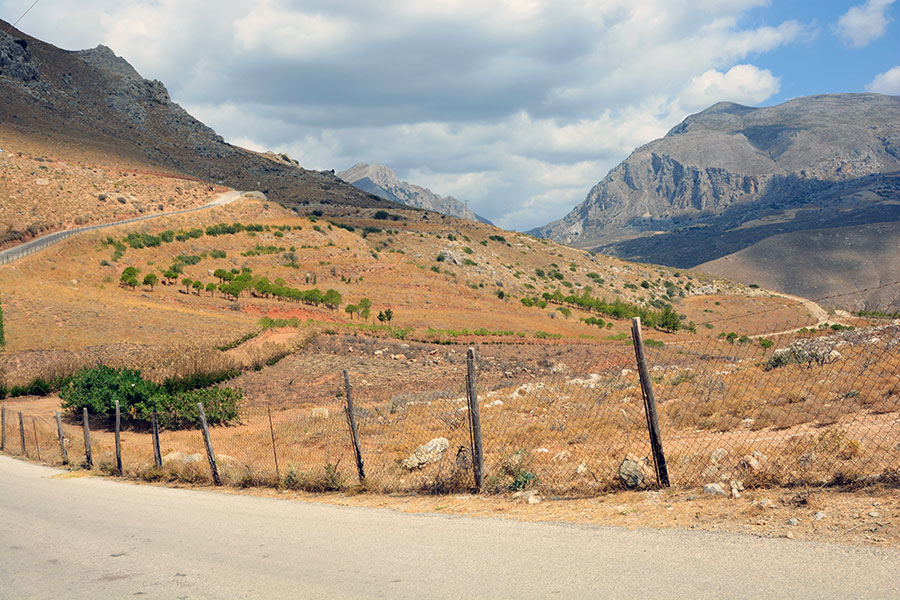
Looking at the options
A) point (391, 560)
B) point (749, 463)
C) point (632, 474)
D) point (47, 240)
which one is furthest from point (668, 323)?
point (47, 240)

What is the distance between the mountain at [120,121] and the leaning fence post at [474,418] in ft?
327

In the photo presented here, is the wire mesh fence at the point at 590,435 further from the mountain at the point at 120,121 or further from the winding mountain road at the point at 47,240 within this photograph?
the mountain at the point at 120,121

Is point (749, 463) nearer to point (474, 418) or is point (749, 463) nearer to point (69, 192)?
point (474, 418)

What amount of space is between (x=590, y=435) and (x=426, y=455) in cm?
349

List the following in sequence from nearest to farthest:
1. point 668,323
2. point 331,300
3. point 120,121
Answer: point 331,300
point 668,323
point 120,121

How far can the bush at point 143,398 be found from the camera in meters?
22.4

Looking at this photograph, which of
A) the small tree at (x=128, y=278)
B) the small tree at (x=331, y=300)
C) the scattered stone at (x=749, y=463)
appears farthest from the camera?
the small tree at (x=331, y=300)

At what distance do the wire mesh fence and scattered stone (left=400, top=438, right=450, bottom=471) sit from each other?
3 centimetres

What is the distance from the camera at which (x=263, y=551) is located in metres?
7.39

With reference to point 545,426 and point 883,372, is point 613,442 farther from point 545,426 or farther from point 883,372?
point 883,372

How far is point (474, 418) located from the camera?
8.71 m

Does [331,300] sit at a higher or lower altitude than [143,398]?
higher

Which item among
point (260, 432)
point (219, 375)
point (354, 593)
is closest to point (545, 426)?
point (354, 593)

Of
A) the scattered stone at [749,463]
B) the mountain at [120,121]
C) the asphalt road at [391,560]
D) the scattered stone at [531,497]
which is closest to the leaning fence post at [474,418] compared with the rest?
the scattered stone at [531,497]
